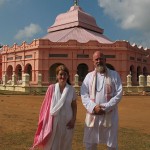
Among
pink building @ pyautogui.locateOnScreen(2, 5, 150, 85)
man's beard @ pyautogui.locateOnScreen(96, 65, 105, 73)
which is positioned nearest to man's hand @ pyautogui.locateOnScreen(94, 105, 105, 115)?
man's beard @ pyautogui.locateOnScreen(96, 65, 105, 73)

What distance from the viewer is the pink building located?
36.1m

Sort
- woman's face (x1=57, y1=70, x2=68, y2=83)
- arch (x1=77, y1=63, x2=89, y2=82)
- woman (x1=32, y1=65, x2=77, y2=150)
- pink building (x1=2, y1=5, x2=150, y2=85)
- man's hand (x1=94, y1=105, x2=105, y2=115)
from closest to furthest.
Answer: man's hand (x1=94, y1=105, x2=105, y2=115), woman (x1=32, y1=65, x2=77, y2=150), woman's face (x1=57, y1=70, x2=68, y2=83), pink building (x1=2, y1=5, x2=150, y2=85), arch (x1=77, y1=63, x2=89, y2=82)

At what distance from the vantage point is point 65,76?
15.2 feet

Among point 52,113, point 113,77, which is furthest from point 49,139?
point 113,77

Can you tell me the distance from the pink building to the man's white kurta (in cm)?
3038

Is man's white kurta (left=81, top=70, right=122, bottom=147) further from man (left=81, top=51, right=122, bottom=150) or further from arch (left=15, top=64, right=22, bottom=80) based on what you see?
arch (left=15, top=64, right=22, bottom=80)

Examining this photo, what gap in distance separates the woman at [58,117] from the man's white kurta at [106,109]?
11.0 inches

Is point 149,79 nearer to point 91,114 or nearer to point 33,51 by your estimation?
point 33,51

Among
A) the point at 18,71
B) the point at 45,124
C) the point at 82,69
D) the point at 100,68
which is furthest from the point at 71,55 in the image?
the point at 45,124

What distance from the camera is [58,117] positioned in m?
4.49

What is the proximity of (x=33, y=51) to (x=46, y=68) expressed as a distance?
337cm

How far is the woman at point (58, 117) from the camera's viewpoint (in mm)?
4477

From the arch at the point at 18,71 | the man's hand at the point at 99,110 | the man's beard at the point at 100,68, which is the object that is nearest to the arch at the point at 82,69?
the arch at the point at 18,71

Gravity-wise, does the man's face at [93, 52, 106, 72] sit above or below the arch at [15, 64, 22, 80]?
below
